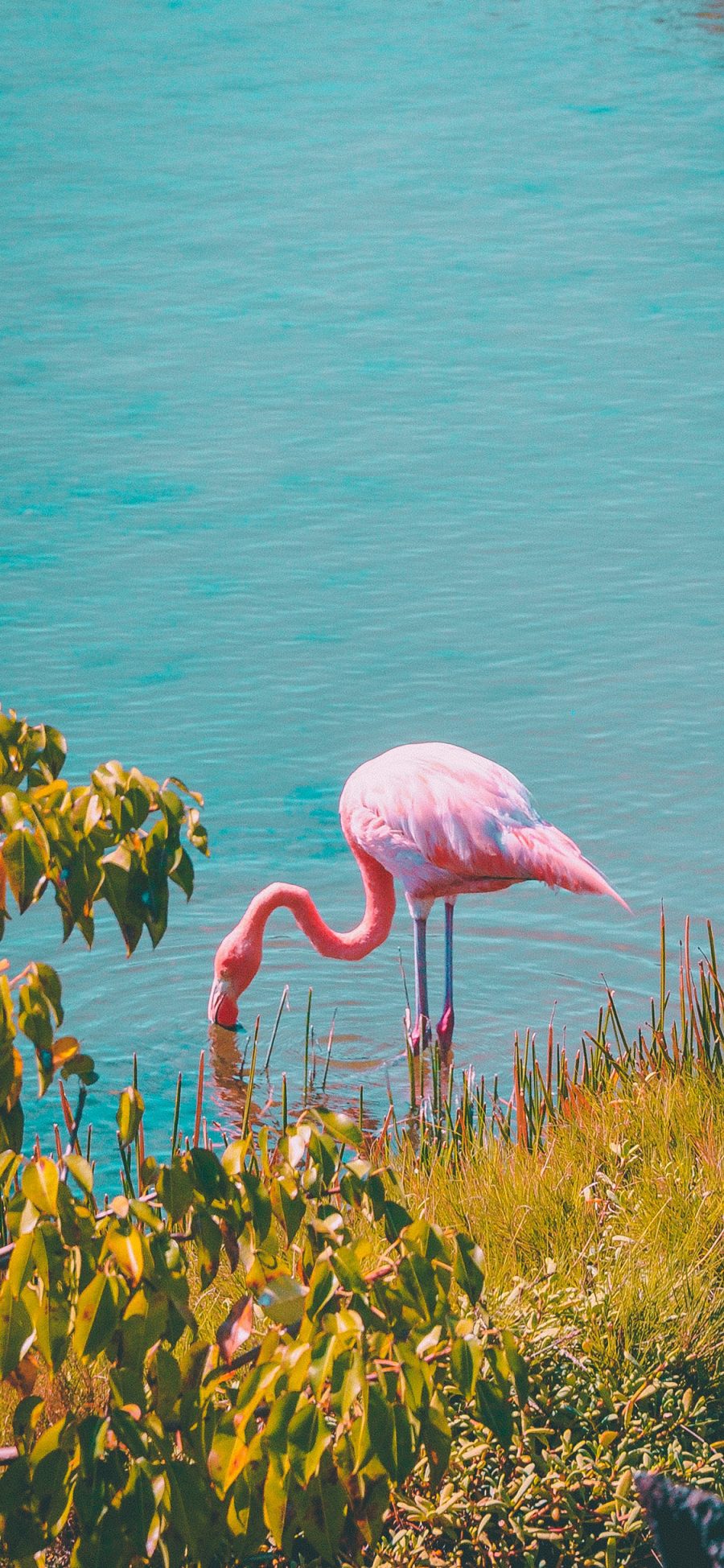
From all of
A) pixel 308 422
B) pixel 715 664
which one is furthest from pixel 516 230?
pixel 715 664

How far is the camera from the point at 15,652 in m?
10.6

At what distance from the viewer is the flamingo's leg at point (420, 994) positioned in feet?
21.8

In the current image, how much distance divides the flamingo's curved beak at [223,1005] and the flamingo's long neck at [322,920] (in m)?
0.14

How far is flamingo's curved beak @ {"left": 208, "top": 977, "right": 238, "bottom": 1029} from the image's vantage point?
273 inches

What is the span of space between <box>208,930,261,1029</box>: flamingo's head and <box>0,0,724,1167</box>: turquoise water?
0.18 metres

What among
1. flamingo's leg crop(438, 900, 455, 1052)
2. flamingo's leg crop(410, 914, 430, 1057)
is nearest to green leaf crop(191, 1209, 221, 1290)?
flamingo's leg crop(410, 914, 430, 1057)

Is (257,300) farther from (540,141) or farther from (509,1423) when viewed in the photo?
(509,1423)

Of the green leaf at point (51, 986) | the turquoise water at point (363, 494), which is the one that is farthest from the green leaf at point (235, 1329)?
the turquoise water at point (363, 494)

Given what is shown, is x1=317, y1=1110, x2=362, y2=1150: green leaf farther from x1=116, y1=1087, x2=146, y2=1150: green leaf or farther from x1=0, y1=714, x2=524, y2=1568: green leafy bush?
x1=116, y1=1087, x2=146, y2=1150: green leaf

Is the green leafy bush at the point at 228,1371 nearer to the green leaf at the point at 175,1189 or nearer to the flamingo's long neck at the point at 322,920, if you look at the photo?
the green leaf at the point at 175,1189

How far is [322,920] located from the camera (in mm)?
7207

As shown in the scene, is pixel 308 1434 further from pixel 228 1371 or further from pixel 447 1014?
pixel 447 1014

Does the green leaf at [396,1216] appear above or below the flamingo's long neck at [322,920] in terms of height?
above

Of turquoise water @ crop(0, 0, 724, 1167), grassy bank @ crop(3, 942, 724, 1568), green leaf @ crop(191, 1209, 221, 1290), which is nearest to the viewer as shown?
green leaf @ crop(191, 1209, 221, 1290)
